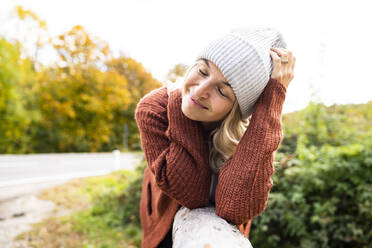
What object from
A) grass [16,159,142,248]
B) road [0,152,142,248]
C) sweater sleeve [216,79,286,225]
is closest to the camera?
sweater sleeve [216,79,286,225]

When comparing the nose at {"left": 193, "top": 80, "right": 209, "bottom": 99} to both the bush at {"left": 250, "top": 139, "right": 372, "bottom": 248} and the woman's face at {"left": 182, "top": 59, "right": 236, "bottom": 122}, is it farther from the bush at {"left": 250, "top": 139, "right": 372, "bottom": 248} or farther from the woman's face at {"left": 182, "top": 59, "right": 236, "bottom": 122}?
Result: the bush at {"left": 250, "top": 139, "right": 372, "bottom": 248}

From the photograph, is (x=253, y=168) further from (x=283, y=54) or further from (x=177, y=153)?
(x=283, y=54)

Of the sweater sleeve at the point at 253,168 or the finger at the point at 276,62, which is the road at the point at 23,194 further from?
the finger at the point at 276,62

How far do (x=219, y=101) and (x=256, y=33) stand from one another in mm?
388

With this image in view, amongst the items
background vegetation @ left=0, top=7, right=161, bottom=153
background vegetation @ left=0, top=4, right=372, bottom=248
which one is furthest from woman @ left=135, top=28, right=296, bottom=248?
background vegetation @ left=0, top=7, right=161, bottom=153

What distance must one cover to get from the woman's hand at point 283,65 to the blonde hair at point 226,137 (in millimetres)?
253

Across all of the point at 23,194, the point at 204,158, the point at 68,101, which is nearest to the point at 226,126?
the point at 204,158

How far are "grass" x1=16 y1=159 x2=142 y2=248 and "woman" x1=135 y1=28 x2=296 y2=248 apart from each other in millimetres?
2588

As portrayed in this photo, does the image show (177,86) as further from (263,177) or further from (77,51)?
(77,51)

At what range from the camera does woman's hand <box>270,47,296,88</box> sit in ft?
4.06

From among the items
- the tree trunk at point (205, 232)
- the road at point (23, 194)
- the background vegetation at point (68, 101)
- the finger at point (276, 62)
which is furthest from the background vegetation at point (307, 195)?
the background vegetation at point (68, 101)

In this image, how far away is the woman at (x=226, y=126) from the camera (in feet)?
3.81

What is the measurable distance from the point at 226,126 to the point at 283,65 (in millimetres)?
431

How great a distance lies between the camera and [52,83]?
55.0 feet
